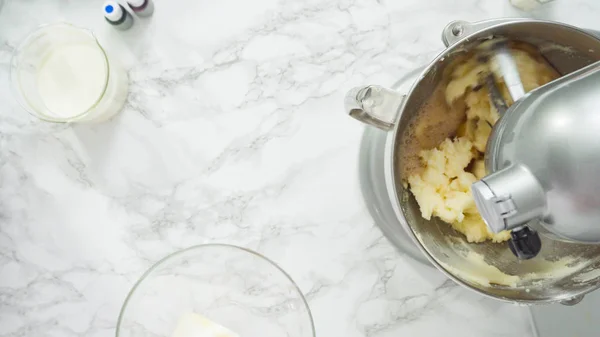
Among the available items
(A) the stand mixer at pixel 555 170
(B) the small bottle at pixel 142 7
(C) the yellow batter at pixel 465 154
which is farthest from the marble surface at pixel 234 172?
(A) the stand mixer at pixel 555 170

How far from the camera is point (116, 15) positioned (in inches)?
30.9

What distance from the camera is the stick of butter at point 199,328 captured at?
785 millimetres

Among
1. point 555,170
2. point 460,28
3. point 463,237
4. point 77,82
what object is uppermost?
point 77,82

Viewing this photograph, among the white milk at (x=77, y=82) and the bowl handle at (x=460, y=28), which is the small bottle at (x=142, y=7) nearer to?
the white milk at (x=77, y=82)

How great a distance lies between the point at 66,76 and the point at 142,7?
0.16m

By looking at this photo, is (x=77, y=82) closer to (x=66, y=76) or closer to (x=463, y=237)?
(x=66, y=76)

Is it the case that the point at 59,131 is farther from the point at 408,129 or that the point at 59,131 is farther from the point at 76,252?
the point at 408,129

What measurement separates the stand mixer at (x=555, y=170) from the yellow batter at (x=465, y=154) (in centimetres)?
11

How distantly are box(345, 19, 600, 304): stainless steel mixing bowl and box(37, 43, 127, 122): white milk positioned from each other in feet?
1.26

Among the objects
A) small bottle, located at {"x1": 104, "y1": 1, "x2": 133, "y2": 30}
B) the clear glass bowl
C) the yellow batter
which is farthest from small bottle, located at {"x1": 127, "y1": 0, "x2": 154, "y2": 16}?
the yellow batter

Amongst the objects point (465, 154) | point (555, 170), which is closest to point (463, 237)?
point (465, 154)

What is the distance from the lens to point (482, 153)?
652 millimetres

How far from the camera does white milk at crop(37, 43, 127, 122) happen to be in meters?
0.81

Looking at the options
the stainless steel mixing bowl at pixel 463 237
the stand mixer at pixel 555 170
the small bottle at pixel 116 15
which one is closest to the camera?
the stand mixer at pixel 555 170
